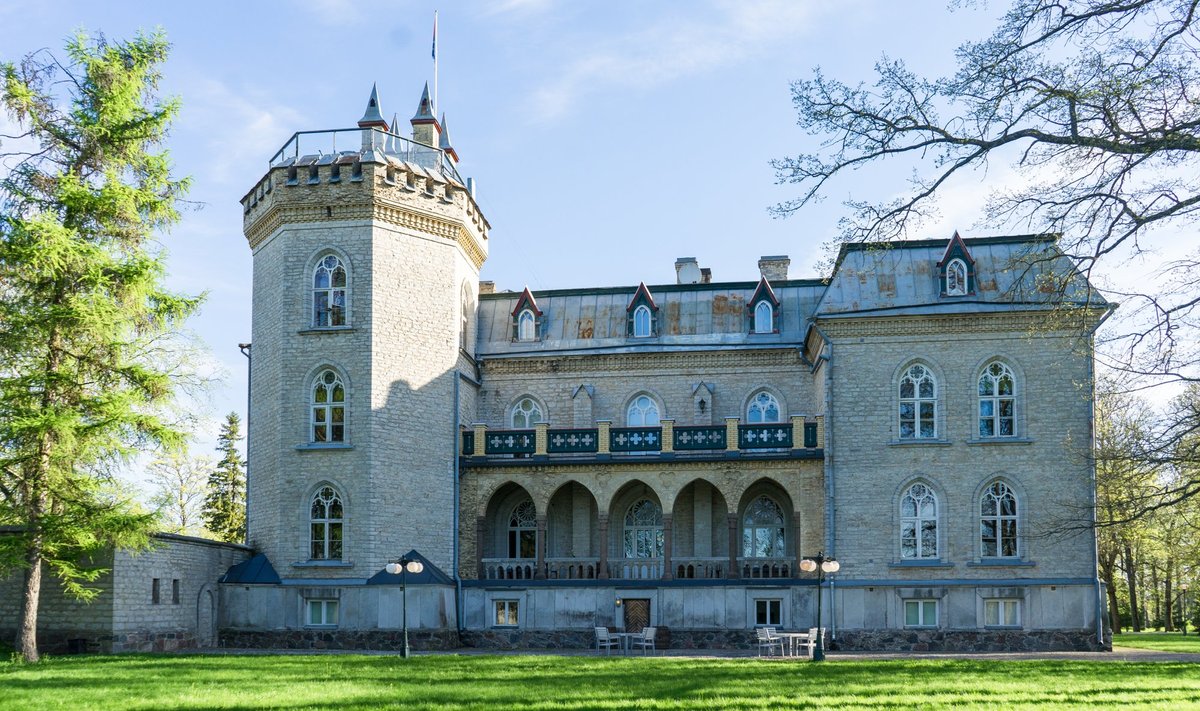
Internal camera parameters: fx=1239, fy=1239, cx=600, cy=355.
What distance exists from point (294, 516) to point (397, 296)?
6.01m

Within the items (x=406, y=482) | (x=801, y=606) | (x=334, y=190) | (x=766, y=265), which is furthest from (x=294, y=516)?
(x=766, y=265)

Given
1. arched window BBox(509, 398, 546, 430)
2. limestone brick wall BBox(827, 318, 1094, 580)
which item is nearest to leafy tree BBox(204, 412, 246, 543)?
arched window BBox(509, 398, 546, 430)

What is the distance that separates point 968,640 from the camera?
96.6 ft

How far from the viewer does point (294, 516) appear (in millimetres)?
30438

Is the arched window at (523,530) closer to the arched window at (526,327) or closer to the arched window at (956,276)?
the arched window at (526,327)

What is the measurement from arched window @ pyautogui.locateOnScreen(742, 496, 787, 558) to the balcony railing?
2671 millimetres

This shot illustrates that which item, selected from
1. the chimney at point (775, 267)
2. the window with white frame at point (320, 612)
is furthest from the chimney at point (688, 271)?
the window with white frame at point (320, 612)

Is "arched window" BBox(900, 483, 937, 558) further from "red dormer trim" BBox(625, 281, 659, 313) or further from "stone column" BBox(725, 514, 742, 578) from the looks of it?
"red dormer trim" BBox(625, 281, 659, 313)

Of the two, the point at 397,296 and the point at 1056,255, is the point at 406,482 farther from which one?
the point at 1056,255

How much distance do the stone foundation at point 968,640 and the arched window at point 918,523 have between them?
1933mm

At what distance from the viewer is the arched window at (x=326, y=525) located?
3047cm

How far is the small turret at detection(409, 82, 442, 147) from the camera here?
36.2m

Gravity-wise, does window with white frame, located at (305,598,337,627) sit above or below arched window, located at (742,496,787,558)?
below

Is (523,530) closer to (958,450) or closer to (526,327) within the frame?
(526,327)
